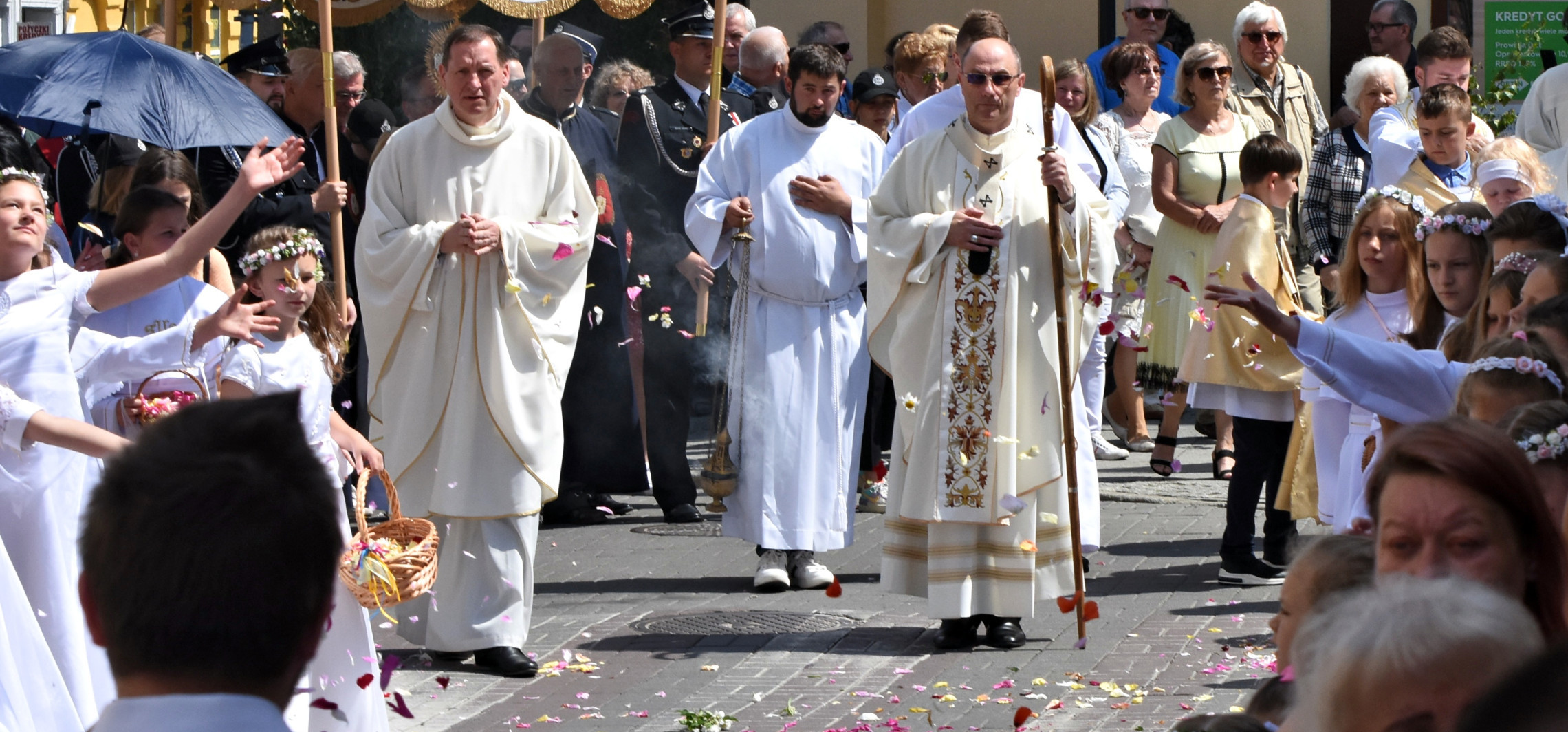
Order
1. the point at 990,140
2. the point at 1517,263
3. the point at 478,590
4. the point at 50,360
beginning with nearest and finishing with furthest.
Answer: the point at 50,360
the point at 1517,263
the point at 478,590
the point at 990,140

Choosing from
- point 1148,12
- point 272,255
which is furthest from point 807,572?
point 1148,12

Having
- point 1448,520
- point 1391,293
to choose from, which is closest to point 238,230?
point 1391,293

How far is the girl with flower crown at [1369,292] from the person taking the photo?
6.62 metres

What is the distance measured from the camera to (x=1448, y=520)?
2887 millimetres

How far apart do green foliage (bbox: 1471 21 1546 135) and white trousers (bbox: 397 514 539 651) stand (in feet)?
20.4

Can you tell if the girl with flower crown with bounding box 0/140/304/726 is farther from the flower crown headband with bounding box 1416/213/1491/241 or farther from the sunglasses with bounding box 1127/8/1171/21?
the sunglasses with bounding box 1127/8/1171/21

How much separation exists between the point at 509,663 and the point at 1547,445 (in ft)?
12.4

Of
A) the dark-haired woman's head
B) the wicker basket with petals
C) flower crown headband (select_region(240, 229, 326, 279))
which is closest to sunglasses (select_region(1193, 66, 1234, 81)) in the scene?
flower crown headband (select_region(240, 229, 326, 279))

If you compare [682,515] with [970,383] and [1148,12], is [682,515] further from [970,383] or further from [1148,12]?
[1148,12]

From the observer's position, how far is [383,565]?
506cm

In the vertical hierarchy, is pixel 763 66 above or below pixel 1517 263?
above

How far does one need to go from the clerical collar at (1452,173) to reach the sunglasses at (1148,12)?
13.6 ft

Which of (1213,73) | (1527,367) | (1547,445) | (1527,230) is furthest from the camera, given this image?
(1213,73)

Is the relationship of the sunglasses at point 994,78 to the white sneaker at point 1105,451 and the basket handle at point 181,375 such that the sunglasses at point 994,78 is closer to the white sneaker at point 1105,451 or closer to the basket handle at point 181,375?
the basket handle at point 181,375
